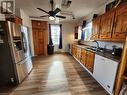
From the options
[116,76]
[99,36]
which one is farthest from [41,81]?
[99,36]

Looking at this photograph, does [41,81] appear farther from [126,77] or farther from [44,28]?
[44,28]

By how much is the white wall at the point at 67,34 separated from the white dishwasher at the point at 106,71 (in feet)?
16.4

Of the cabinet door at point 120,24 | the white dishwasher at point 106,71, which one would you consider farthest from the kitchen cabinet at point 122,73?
the cabinet door at point 120,24

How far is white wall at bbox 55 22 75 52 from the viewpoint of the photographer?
7.36 m

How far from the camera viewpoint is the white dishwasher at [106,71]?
1.96 meters

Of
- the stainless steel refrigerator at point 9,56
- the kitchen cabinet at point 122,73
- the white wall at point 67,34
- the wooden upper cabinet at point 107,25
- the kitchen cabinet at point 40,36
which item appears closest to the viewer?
the kitchen cabinet at point 122,73

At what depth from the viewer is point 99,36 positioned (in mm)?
3037

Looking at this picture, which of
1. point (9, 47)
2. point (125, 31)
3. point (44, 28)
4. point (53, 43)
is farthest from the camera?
point (53, 43)

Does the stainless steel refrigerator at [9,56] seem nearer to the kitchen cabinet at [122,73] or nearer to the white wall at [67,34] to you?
the kitchen cabinet at [122,73]

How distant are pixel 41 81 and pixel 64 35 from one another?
16.9 ft

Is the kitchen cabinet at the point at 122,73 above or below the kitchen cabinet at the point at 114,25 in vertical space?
below

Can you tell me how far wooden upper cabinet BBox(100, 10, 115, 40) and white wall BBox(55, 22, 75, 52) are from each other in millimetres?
4675

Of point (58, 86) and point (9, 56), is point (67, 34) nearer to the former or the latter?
point (58, 86)

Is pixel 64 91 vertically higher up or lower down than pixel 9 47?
lower down
